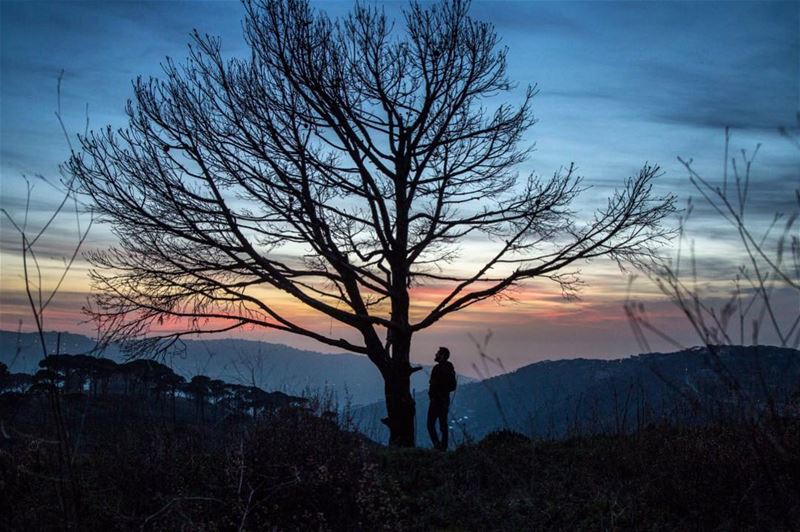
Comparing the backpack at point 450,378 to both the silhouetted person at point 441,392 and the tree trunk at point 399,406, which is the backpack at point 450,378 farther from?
the tree trunk at point 399,406

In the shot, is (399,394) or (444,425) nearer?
(444,425)

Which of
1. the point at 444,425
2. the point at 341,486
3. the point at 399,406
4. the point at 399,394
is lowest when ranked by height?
the point at 341,486

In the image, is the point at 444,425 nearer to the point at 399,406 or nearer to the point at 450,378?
the point at 450,378

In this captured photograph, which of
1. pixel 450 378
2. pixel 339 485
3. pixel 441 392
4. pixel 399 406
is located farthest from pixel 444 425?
pixel 339 485

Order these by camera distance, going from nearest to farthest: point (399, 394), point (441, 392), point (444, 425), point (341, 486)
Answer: point (341, 486)
point (444, 425)
point (441, 392)
point (399, 394)

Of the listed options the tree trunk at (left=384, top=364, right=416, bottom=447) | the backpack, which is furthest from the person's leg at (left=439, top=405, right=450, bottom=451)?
the tree trunk at (left=384, top=364, right=416, bottom=447)

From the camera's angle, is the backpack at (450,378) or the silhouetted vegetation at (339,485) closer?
the silhouetted vegetation at (339,485)

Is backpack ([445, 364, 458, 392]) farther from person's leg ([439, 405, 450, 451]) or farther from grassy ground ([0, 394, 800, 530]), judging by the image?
grassy ground ([0, 394, 800, 530])

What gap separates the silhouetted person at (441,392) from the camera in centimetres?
1286

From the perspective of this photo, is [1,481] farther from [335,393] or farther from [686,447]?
[686,447]

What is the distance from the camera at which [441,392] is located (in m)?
12.9

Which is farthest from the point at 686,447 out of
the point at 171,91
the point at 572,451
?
the point at 171,91

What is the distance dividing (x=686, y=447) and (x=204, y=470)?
555 centimetres

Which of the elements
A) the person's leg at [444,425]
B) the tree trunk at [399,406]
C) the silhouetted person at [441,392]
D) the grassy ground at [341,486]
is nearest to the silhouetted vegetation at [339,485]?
the grassy ground at [341,486]
